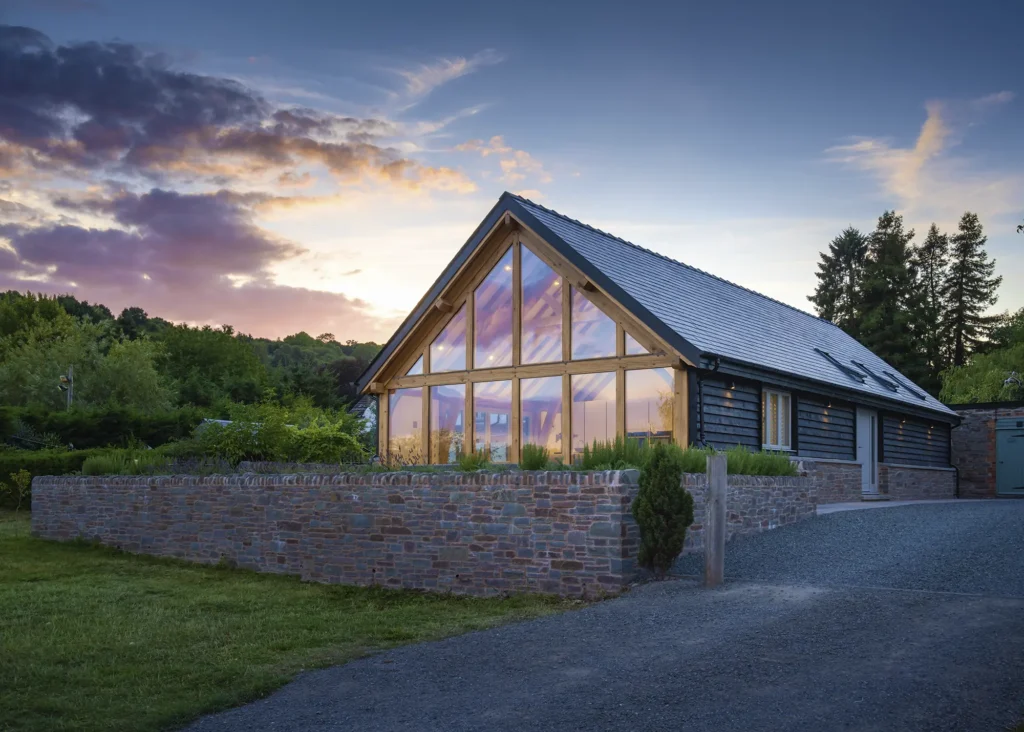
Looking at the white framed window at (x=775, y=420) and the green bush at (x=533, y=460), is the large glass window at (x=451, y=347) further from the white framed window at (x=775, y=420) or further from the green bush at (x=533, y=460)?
the green bush at (x=533, y=460)

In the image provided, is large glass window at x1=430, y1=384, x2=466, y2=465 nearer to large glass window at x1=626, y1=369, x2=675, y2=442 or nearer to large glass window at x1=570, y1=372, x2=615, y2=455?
large glass window at x1=570, y1=372, x2=615, y2=455

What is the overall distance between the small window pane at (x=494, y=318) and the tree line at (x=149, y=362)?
180 inches

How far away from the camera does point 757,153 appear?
20.7 meters

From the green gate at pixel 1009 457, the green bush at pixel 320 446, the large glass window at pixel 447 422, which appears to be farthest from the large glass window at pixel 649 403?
the green gate at pixel 1009 457

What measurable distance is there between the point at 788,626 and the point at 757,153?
14.9 m

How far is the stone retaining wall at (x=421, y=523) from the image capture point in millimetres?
11094

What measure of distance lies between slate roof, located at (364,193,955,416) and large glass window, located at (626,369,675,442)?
3.28ft

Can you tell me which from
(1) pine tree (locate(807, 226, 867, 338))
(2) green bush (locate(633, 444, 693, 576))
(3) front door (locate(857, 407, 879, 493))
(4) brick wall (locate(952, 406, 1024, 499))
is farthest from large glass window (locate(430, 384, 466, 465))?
(1) pine tree (locate(807, 226, 867, 338))

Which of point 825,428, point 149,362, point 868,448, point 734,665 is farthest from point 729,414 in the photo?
point 149,362

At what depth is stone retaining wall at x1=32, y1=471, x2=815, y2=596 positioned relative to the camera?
11.1 meters

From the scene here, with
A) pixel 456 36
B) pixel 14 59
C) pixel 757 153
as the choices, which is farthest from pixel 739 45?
pixel 14 59

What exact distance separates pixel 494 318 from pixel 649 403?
4453mm

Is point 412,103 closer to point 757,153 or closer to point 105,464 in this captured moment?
point 757,153

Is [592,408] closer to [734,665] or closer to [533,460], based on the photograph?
[533,460]
